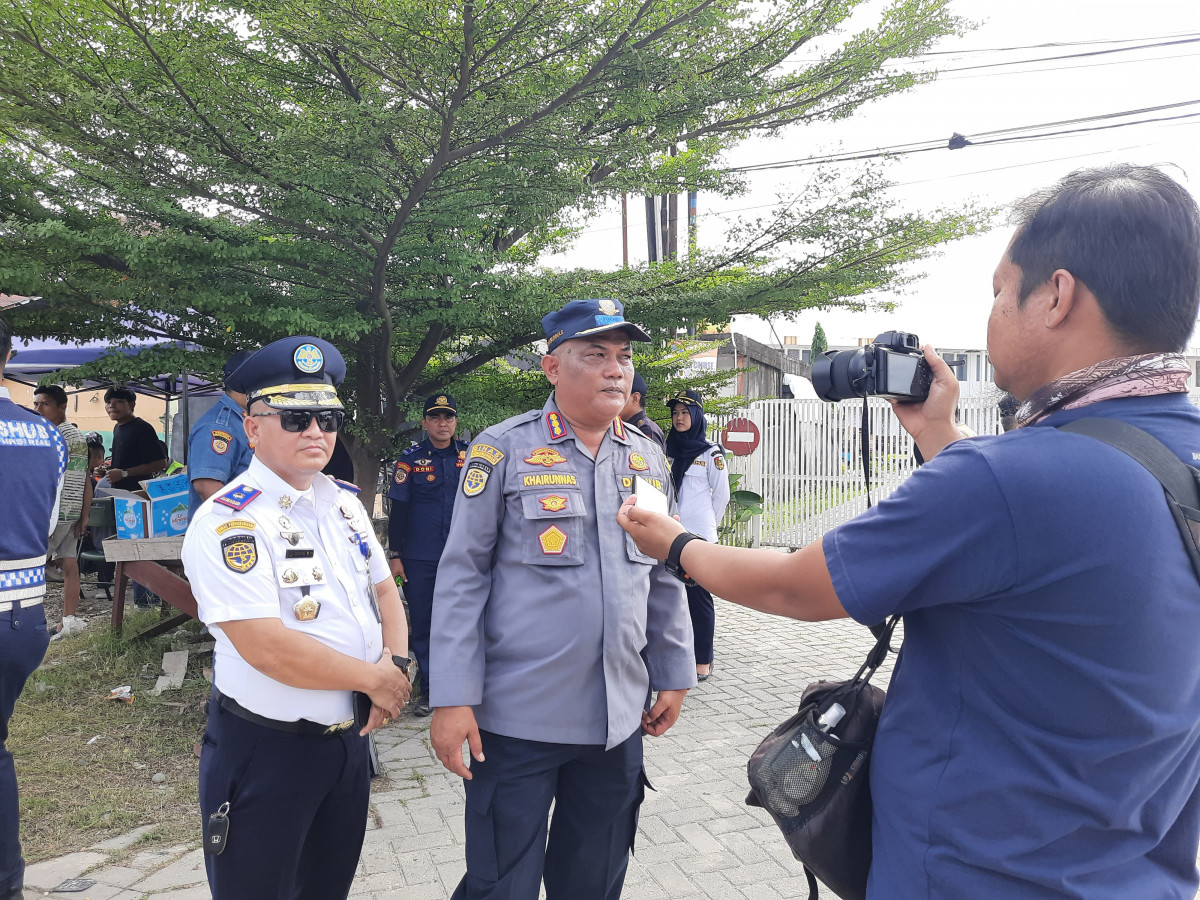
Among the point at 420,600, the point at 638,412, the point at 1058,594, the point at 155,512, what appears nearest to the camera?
the point at 1058,594

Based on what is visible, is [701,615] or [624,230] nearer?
[701,615]

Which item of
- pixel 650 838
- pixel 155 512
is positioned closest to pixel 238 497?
pixel 650 838

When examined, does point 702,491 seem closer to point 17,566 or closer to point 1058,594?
point 17,566

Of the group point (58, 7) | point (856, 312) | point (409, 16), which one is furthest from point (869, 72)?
point (58, 7)

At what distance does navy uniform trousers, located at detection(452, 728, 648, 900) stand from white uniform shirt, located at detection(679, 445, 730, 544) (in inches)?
150

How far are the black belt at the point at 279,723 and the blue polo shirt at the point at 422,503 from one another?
336 cm

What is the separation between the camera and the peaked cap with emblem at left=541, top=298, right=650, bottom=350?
95.0 inches

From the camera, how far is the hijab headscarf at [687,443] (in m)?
6.31

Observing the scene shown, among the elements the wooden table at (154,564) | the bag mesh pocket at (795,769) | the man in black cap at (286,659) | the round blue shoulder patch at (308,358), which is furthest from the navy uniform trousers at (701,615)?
the bag mesh pocket at (795,769)

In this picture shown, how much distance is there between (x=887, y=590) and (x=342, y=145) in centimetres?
394

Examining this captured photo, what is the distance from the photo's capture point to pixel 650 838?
3.56m

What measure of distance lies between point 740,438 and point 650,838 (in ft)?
27.7

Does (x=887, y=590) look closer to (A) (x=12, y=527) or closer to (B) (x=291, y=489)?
(B) (x=291, y=489)

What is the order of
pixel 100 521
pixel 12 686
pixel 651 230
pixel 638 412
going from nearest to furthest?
pixel 12 686 < pixel 638 412 < pixel 100 521 < pixel 651 230
